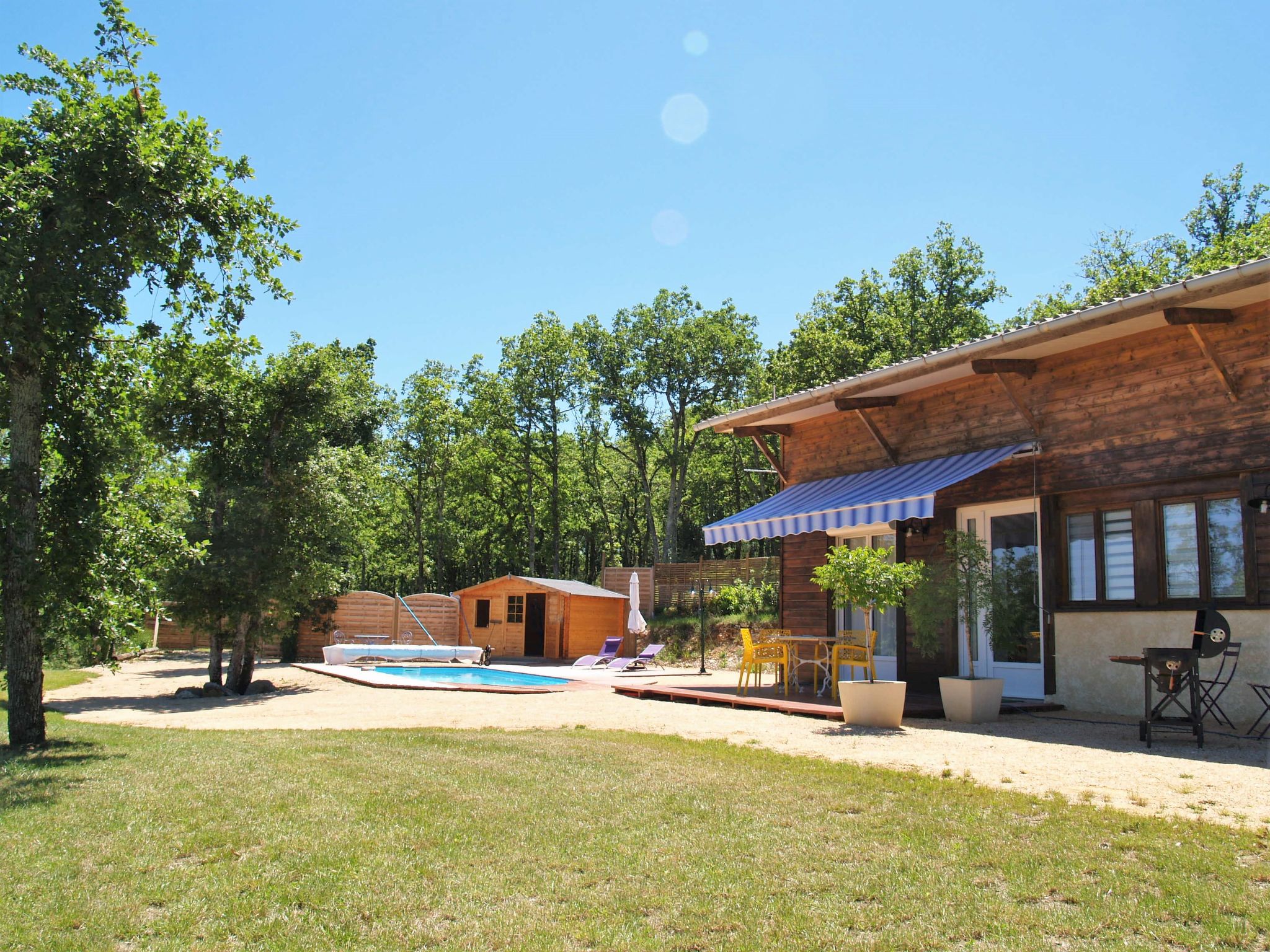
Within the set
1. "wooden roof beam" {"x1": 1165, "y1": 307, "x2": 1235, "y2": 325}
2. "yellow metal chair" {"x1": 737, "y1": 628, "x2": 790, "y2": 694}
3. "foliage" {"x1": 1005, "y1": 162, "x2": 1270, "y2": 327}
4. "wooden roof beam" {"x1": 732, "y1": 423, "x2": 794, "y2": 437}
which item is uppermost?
"foliage" {"x1": 1005, "y1": 162, "x2": 1270, "y2": 327}

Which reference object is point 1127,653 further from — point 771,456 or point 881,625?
point 771,456

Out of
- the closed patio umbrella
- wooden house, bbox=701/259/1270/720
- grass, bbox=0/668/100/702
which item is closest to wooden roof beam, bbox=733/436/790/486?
wooden house, bbox=701/259/1270/720

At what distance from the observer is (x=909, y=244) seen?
37500 millimetres

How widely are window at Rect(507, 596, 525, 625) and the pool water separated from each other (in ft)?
20.0

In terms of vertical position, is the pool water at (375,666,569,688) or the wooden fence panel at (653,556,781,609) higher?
the wooden fence panel at (653,556,781,609)

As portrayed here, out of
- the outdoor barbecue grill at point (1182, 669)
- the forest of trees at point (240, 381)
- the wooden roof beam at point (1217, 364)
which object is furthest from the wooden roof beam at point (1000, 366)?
the forest of trees at point (240, 381)

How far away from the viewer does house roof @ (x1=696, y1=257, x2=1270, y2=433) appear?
836 centimetres

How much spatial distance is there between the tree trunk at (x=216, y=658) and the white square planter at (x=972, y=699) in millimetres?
13267

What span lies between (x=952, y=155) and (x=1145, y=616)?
419 inches

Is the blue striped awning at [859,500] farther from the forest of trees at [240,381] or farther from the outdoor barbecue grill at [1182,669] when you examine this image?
the forest of trees at [240,381]

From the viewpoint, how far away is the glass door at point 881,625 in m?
13.5

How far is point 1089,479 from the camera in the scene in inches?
407

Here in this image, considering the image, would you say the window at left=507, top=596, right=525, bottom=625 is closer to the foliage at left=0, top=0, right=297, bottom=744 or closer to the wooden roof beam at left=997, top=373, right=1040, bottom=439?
the wooden roof beam at left=997, top=373, right=1040, bottom=439

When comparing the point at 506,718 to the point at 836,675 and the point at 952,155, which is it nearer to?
the point at 836,675
